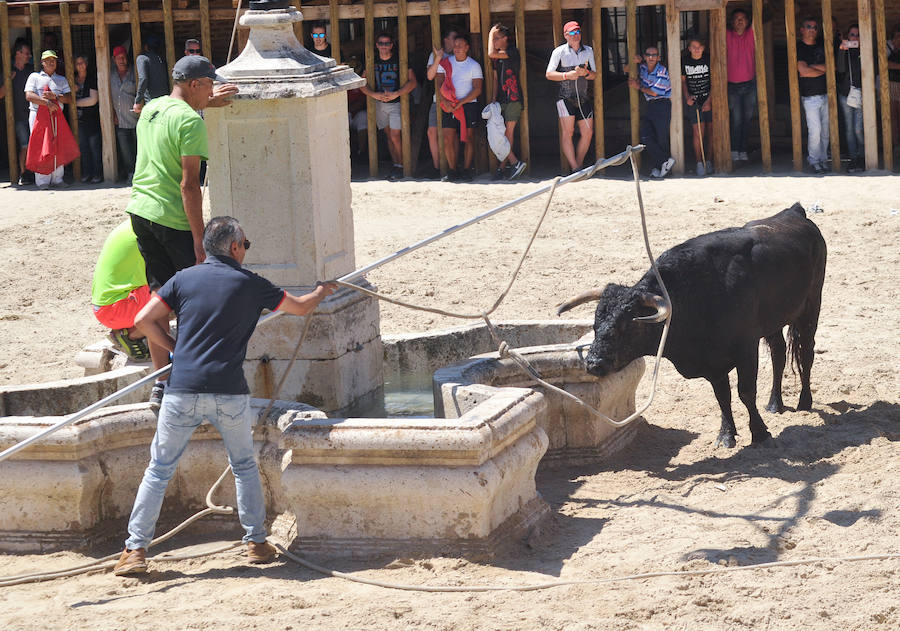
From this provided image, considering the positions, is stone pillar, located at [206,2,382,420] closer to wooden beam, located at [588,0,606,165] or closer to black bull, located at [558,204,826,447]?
black bull, located at [558,204,826,447]

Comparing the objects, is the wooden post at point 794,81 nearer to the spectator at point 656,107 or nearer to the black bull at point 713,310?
the spectator at point 656,107

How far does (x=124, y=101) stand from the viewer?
59.2 feet

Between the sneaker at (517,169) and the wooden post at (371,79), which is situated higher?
the wooden post at (371,79)

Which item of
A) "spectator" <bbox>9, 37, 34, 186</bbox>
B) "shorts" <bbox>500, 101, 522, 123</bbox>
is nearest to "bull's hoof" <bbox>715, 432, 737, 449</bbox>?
"shorts" <bbox>500, 101, 522, 123</bbox>

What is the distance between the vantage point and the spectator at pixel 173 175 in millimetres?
7316

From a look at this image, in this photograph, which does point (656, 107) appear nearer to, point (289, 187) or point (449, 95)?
point (449, 95)

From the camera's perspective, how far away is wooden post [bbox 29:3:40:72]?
704 inches

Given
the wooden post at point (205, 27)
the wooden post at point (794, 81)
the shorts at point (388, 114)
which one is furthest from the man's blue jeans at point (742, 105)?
the wooden post at point (205, 27)

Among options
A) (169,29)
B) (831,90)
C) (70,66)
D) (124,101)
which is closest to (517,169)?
(831,90)

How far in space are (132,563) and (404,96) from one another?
1185 cm

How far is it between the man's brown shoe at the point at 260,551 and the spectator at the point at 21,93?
13045 mm

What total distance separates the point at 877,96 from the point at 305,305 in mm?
11929

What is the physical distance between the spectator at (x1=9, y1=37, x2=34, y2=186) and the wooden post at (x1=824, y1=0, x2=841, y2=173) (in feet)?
33.9

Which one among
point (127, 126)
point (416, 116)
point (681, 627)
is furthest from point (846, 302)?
point (127, 126)
